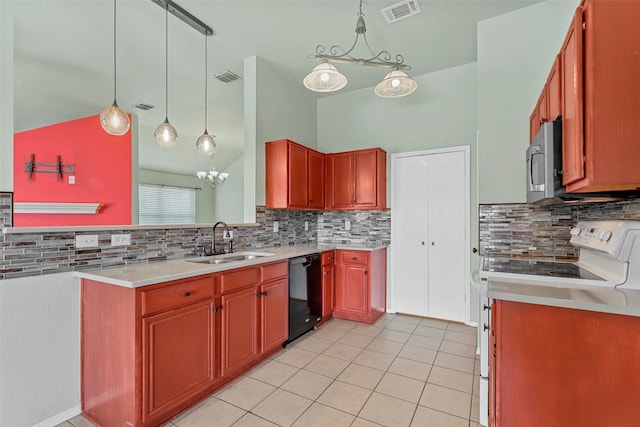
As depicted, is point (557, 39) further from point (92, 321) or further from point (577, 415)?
point (92, 321)

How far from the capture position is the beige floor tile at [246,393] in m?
2.06

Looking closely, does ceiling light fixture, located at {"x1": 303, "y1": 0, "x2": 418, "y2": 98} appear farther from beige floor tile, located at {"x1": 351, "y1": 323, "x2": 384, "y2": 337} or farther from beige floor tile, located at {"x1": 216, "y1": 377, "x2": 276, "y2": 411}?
beige floor tile, located at {"x1": 351, "y1": 323, "x2": 384, "y2": 337}

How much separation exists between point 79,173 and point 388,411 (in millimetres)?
4951

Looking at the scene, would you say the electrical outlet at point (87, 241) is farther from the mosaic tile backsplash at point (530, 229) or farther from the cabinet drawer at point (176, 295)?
the mosaic tile backsplash at point (530, 229)

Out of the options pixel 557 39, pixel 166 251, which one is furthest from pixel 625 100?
pixel 166 251

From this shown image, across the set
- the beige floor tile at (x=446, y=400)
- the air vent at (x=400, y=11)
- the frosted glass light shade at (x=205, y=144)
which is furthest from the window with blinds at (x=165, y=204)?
the beige floor tile at (x=446, y=400)

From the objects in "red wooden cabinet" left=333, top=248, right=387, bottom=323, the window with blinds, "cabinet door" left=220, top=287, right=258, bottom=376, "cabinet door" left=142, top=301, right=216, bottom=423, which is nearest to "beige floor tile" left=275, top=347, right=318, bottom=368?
"cabinet door" left=220, top=287, right=258, bottom=376

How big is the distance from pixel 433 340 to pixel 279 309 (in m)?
1.63

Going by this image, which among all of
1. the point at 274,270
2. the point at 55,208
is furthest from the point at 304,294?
the point at 55,208

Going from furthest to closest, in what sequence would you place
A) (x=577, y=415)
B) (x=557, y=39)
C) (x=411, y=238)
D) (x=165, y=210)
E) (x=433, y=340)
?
(x=165, y=210) < (x=411, y=238) < (x=433, y=340) < (x=557, y=39) < (x=577, y=415)

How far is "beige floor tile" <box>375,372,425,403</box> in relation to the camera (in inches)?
83.7

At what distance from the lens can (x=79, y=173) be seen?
4332 millimetres

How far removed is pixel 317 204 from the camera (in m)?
4.01

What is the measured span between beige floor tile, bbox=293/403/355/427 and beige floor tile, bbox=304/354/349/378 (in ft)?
1.39
